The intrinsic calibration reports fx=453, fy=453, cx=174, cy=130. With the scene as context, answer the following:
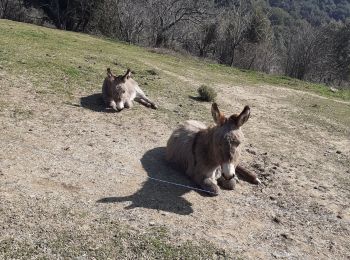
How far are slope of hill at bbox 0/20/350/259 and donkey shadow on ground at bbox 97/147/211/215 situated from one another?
29 mm

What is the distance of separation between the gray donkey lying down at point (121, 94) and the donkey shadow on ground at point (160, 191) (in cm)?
291

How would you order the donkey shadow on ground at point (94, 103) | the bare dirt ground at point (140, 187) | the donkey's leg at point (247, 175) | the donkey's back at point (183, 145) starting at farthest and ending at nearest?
the donkey shadow on ground at point (94, 103)
the donkey's leg at point (247, 175)
the donkey's back at point (183, 145)
the bare dirt ground at point (140, 187)

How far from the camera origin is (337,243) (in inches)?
251

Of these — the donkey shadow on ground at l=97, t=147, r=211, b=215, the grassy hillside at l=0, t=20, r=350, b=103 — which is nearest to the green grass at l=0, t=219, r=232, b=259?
the donkey shadow on ground at l=97, t=147, r=211, b=215

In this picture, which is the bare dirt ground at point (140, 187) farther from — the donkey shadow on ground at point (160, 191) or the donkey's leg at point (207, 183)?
the donkey's leg at point (207, 183)

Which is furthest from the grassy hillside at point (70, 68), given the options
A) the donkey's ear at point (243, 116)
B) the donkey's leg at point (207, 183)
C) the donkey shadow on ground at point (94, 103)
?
the donkey's ear at point (243, 116)

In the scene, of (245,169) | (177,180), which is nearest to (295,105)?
(245,169)

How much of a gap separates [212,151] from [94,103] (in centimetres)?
488

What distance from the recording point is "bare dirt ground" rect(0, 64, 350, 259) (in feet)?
19.3

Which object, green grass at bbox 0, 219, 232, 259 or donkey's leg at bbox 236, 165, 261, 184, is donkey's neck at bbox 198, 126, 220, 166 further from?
green grass at bbox 0, 219, 232, 259

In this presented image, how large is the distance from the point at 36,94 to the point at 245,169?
17.8 ft

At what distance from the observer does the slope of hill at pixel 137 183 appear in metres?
5.64

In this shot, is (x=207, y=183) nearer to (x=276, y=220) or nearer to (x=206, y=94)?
(x=276, y=220)

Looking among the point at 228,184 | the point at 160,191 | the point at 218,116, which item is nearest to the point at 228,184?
the point at 228,184
